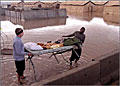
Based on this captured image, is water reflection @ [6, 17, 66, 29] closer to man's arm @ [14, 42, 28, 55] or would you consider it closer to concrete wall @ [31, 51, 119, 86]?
man's arm @ [14, 42, 28, 55]

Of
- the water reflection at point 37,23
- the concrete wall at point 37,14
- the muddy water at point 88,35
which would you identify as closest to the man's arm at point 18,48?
the muddy water at point 88,35

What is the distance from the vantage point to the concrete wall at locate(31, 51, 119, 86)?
3.59 metres

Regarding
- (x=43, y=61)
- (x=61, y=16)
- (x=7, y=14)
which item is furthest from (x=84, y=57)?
(x=7, y=14)

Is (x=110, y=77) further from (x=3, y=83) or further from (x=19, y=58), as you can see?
(x=3, y=83)

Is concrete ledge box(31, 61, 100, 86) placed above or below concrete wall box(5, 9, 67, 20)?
below

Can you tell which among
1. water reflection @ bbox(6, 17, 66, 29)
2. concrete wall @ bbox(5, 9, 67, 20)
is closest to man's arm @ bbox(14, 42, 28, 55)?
water reflection @ bbox(6, 17, 66, 29)

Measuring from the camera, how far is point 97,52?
8.43 metres

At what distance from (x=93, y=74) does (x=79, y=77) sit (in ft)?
1.85

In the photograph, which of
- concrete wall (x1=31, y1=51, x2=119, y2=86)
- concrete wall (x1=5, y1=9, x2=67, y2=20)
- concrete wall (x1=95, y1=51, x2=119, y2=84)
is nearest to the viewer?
concrete wall (x1=31, y1=51, x2=119, y2=86)

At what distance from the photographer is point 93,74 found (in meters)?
4.38

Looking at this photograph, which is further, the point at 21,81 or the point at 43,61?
the point at 43,61

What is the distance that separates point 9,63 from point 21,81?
1929 mm

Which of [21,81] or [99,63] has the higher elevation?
[99,63]

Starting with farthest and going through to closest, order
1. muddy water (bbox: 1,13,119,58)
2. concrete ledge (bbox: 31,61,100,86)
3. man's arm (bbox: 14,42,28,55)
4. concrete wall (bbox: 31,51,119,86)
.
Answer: muddy water (bbox: 1,13,119,58) → man's arm (bbox: 14,42,28,55) → concrete wall (bbox: 31,51,119,86) → concrete ledge (bbox: 31,61,100,86)
